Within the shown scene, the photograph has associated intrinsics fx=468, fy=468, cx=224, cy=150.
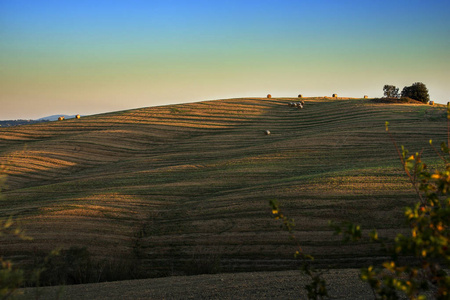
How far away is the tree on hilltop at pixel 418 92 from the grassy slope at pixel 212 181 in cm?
700

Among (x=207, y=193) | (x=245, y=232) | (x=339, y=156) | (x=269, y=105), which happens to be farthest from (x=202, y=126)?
(x=245, y=232)

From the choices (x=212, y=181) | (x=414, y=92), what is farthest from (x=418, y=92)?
(x=212, y=181)

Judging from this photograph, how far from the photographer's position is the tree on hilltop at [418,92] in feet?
161

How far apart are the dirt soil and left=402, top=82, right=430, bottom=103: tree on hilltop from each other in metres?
41.8

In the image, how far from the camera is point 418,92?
49062 millimetres

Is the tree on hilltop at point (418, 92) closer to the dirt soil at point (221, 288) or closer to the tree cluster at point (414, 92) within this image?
the tree cluster at point (414, 92)

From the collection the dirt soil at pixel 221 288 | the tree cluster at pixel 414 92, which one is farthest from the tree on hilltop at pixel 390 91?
the dirt soil at pixel 221 288

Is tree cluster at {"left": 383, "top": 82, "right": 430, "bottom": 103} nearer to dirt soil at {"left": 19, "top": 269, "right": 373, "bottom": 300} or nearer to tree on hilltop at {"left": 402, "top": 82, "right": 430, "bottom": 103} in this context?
tree on hilltop at {"left": 402, "top": 82, "right": 430, "bottom": 103}

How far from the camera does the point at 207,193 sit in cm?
2153

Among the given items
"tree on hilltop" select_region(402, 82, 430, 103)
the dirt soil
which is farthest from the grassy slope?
"tree on hilltop" select_region(402, 82, 430, 103)

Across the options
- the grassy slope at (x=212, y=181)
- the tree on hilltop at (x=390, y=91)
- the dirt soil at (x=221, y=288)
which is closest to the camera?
the dirt soil at (x=221, y=288)

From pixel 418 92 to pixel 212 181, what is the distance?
33.9 metres

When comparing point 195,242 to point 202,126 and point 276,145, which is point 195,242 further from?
point 202,126

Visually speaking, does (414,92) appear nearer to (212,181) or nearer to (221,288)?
(212,181)
